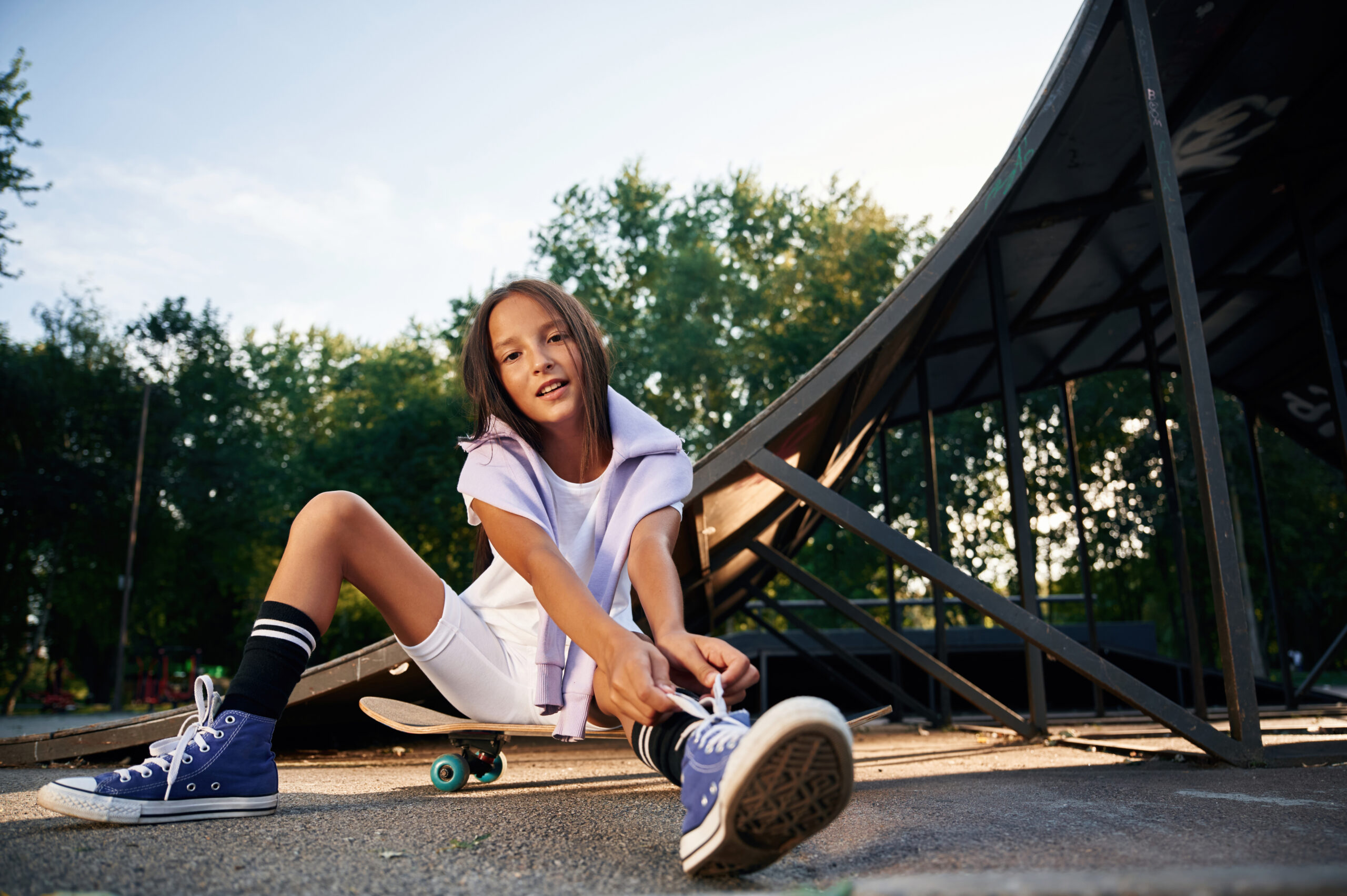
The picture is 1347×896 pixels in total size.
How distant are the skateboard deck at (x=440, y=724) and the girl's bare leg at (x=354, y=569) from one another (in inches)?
14.7

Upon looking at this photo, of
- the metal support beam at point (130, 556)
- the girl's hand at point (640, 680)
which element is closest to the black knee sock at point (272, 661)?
the girl's hand at point (640, 680)

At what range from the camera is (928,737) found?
6.19 m

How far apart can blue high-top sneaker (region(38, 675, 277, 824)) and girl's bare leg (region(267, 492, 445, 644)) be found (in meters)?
0.26

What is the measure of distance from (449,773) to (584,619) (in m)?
1.46

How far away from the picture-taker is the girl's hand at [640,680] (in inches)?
57.0

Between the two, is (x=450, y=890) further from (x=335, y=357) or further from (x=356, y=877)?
(x=335, y=357)

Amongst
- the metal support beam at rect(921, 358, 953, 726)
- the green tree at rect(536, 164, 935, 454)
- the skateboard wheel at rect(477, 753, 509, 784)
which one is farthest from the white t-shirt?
the green tree at rect(536, 164, 935, 454)

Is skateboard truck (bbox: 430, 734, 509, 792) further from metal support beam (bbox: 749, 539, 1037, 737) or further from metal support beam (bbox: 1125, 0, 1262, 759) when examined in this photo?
metal support beam (bbox: 749, 539, 1037, 737)

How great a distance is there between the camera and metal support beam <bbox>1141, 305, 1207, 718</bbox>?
6051mm

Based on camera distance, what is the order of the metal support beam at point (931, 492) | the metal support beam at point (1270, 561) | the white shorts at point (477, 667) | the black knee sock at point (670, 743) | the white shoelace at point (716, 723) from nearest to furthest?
the white shoelace at point (716, 723)
the black knee sock at point (670, 743)
the white shorts at point (477, 667)
the metal support beam at point (931, 492)
the metal support beam at point (1270, 561)

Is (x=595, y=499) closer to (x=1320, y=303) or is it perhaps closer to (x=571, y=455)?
(x=571, y=455)

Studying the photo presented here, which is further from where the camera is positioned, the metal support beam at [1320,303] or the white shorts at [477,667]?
the metal support beam at [1320,303]

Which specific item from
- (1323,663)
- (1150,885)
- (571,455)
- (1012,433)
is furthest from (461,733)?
(1323,663)

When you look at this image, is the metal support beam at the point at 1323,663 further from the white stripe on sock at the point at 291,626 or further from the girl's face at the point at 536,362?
the white stripe on sock at the point at 291,626
